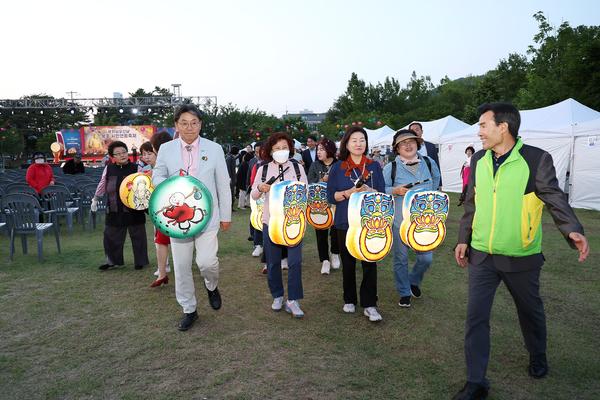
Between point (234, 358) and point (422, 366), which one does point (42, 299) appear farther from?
point (422, 366)

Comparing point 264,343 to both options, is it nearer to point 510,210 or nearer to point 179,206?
point 179,206

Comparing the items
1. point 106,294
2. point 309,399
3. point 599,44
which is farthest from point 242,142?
point 309,399

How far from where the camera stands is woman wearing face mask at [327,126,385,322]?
4.46 meters

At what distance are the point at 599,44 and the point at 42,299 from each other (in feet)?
→ 85.3

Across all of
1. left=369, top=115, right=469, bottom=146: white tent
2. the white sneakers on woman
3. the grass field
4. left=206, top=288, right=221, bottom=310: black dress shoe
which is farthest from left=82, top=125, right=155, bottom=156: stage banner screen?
the white sneakers on woman

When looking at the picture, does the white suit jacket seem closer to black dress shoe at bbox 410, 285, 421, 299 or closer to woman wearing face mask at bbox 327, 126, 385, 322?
woman wearing face mask at bbox 327, 126, 385, 322

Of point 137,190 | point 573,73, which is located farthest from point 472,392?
point 573,73

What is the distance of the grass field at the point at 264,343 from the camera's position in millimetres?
3309

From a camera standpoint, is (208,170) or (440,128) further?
(440,128)

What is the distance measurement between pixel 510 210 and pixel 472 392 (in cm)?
127

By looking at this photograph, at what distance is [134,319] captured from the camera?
4.73m

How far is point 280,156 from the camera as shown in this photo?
4.80m

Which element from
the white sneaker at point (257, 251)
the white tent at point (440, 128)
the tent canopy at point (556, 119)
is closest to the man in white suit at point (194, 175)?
the white sneaker at point (257, 251)

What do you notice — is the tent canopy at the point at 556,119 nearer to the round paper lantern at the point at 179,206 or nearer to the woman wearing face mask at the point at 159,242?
the woman wearing face mask at the point at 159,242
